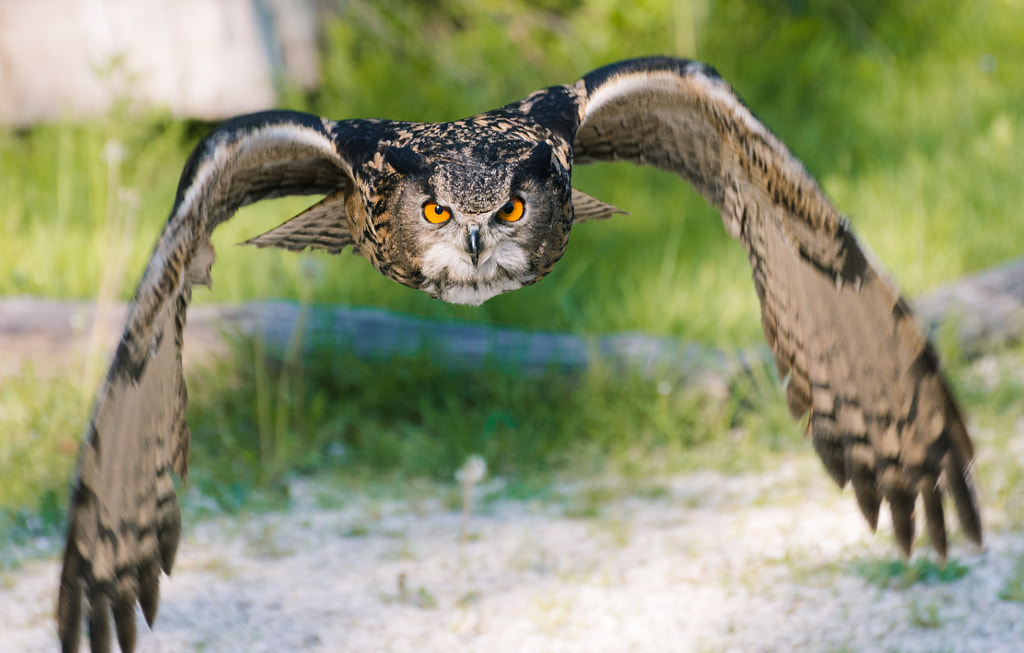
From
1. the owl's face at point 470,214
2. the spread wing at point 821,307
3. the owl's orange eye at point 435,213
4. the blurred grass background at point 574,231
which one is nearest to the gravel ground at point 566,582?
the blurred grass background at point 574,231

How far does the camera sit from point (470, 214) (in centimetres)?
246

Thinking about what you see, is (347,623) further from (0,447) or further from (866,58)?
(866,58)

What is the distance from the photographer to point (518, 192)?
2475mm

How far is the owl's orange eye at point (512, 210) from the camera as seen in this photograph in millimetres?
2492

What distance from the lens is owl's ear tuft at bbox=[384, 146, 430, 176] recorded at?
8.10 feet

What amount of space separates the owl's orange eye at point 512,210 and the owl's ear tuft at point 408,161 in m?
0.23

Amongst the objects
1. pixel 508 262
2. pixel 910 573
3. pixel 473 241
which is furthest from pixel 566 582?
pixel 473 241

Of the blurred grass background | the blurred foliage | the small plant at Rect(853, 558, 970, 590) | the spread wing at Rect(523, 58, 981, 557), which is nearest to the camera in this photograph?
the spread wing at Rect(523, 58, 981, 557)

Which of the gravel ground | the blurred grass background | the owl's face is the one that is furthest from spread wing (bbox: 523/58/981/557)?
the blurred grass background

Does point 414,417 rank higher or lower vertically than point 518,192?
lower

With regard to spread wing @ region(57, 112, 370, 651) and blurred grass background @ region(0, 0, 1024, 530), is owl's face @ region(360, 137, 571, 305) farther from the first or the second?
blurred grass background @ region(0, 0, 1024, 530)

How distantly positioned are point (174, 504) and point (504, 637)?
119 cm

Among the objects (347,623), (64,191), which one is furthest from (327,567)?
(64,191)

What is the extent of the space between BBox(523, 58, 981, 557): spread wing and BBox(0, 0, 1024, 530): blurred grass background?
1482mm
